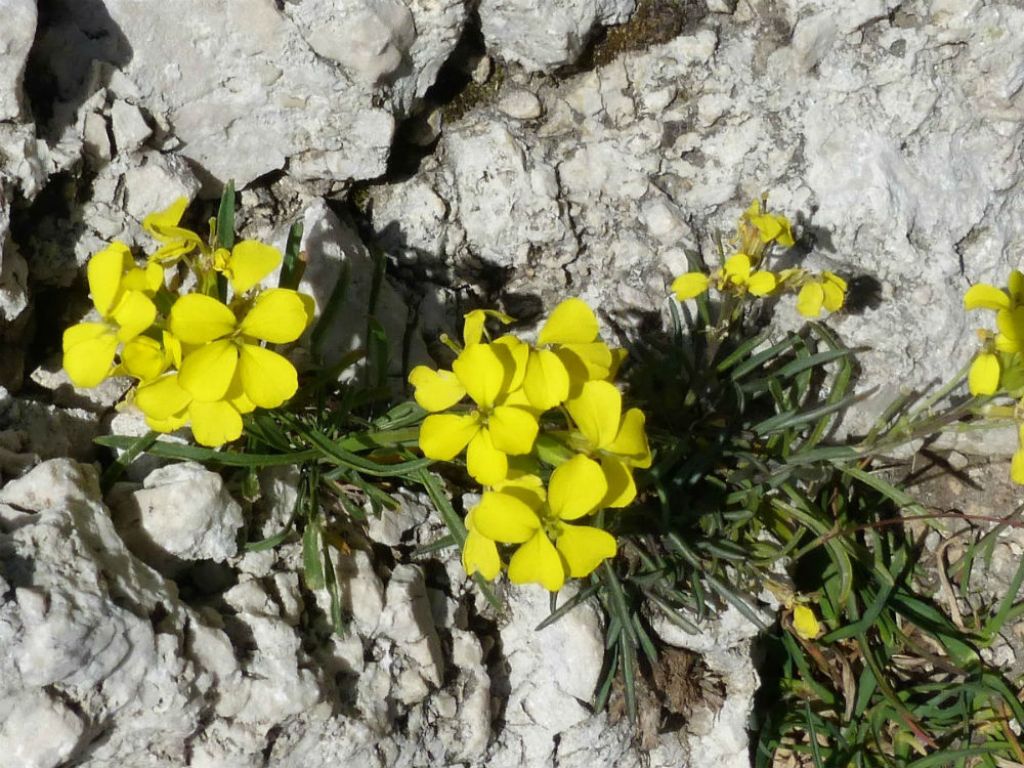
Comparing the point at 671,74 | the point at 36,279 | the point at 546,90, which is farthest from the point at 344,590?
the point at 671,74

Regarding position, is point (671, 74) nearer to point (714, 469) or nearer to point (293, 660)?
point (714, 469)

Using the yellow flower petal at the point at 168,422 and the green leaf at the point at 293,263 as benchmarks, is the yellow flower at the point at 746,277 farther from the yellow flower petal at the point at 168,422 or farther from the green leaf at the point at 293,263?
the yellow flower petal at the point at 168,422

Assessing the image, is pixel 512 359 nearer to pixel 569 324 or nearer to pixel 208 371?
pixel 569 324

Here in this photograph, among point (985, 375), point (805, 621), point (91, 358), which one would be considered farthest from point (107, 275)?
point (805, 621)

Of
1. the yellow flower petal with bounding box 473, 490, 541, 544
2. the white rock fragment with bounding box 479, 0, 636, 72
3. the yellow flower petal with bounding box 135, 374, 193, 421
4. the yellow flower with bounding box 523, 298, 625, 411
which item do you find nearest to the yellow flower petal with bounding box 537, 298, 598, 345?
the yellow flower with bounding box 523, 298, 625, 411

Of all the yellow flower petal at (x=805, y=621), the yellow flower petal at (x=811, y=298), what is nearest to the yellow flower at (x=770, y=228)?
the yellow flower petal at (x=811, y=298)

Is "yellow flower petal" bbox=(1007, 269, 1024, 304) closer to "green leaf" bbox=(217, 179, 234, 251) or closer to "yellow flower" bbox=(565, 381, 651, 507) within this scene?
"yellow flower" bbox=(565, 381, 651, 507)
